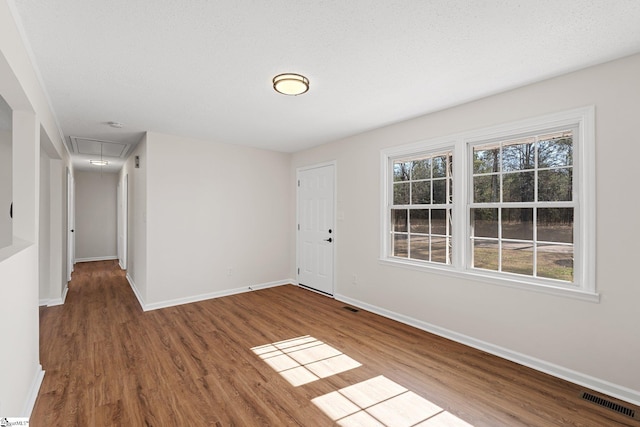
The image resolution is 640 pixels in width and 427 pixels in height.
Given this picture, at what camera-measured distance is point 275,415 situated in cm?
202

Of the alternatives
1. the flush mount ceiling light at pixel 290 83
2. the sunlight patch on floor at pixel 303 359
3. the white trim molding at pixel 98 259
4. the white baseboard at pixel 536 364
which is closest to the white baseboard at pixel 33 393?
the sunlight patch on floor at pixel 303 359

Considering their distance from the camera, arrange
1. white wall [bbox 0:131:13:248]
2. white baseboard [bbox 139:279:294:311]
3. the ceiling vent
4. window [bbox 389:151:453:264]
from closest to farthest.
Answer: window [bbox 389:151:453:264], white wall [bbox 0:131:13:248], white baseboard [bbox 139:279:294:311], the ceiling vent

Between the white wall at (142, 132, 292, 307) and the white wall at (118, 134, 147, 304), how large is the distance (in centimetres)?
15

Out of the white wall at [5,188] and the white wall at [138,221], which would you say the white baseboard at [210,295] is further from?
the white wall at [5,188]

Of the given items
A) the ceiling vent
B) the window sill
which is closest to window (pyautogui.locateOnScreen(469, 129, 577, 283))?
the window sill

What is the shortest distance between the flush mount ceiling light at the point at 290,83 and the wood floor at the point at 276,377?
95.4 inches

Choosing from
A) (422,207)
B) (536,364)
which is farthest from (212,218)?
(536,364)

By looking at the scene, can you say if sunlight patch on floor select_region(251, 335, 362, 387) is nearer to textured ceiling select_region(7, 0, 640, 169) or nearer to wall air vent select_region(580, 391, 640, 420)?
wall air vent select_region(580, 391, 640, 420)

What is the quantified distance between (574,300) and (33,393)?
4.15 metres

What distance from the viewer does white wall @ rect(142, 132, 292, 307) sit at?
14.0 feet

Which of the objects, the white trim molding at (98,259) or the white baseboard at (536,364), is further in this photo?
the white trim molding at (98,259)

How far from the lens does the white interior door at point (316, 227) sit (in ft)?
15.9

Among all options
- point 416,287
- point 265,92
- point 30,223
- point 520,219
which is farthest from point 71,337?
point 520,219

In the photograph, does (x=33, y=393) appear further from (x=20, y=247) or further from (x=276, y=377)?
(x=276, y=377)
